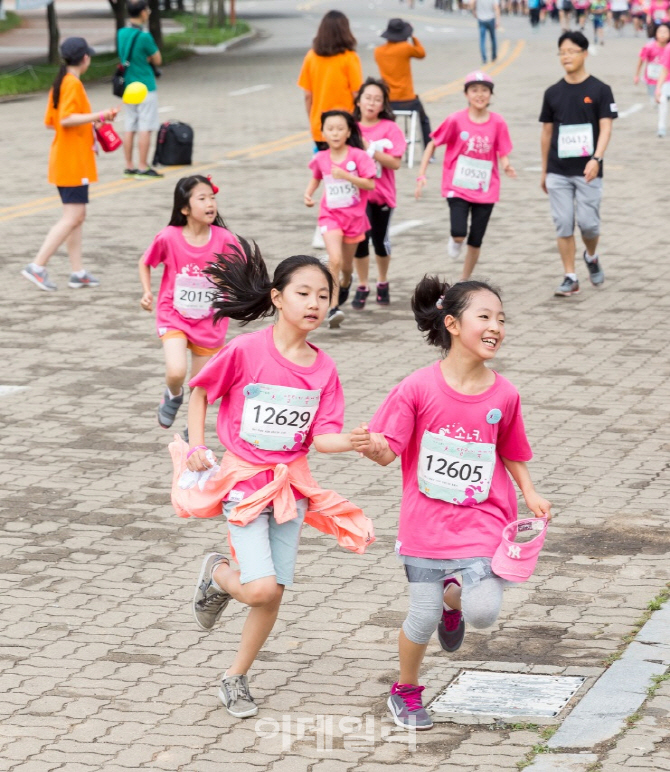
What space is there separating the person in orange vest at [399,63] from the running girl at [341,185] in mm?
8148

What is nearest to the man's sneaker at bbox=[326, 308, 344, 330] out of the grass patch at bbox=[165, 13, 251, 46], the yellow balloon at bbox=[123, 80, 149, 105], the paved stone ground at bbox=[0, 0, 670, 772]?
the paved stone ground at bbox=[0, 0, 670, 772]

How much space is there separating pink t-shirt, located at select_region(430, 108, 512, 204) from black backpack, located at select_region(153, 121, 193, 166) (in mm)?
7958

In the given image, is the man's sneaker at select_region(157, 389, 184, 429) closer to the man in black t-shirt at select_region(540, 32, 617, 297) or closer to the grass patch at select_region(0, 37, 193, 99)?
the man in black t-shirt at select_region(540, 32, 617, 297)

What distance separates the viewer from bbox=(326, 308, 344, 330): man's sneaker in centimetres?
1099

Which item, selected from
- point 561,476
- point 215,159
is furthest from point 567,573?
point 215,159

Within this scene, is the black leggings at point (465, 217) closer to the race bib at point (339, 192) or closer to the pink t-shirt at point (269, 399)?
the race bib at point (339, 192)

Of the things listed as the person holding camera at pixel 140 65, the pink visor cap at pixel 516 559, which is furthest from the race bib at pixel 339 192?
the person holding camera at pixel 140 65

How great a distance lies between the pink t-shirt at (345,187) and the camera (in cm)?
1067

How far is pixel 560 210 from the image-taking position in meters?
11.7

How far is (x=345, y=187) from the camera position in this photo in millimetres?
10766

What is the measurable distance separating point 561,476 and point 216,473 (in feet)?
9.86

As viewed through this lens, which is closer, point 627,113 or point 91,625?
point 91,625

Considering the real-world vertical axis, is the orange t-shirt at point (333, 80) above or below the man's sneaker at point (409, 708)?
above

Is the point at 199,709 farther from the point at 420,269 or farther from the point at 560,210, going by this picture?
the point at 420,269
